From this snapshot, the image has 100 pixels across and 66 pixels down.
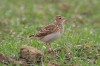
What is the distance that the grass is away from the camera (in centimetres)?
1034

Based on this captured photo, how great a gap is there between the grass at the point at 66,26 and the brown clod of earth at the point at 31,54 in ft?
0.69

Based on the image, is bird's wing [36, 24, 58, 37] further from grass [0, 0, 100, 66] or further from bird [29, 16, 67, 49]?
grass [0, 0, 100, 66]

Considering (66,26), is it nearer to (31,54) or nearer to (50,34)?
(50,34)

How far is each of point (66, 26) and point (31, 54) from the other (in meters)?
4.90

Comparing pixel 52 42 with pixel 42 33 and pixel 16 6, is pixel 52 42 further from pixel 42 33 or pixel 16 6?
pixel 16 6

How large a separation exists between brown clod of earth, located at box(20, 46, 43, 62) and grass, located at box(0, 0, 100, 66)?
0.21 m

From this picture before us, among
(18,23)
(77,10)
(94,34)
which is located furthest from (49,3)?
(94,34)

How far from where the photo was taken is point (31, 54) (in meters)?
9.37

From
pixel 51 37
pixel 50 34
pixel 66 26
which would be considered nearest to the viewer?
pixel 51 37

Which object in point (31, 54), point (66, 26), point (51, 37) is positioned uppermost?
point (66, 26)

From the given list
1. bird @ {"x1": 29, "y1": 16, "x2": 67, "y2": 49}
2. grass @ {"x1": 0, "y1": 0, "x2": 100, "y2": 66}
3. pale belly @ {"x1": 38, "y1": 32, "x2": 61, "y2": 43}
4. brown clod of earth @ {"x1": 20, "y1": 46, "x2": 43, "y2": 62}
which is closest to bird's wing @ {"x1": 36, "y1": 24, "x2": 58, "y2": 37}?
bird @ {"x1": 29, "y1": 16, "x2": 67, "y2": 49}

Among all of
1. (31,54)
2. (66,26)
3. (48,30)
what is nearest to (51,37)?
(48,30)

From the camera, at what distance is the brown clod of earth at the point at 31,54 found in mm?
9397

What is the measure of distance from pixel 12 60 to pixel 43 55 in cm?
66
